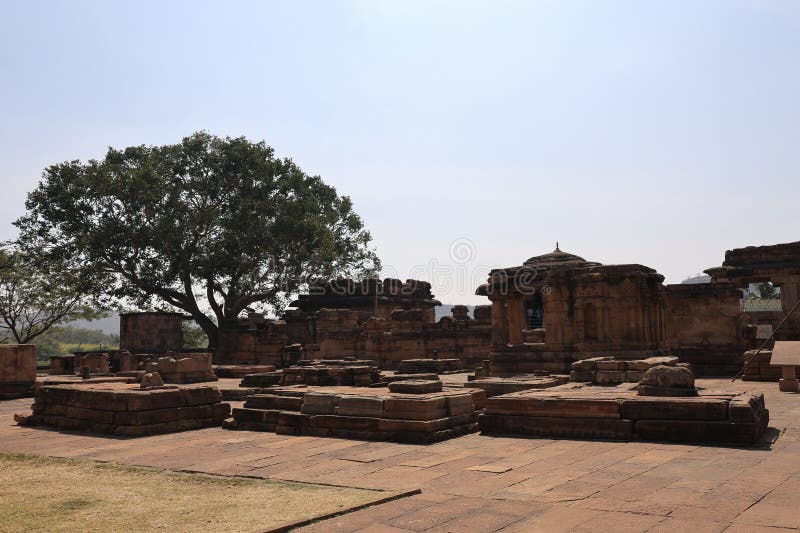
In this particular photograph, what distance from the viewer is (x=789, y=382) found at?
496 inches

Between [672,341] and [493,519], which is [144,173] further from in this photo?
[493,519]

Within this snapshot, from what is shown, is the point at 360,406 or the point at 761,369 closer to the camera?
the point at 360,406

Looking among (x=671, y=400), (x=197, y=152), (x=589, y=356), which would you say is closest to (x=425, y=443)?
(x=671, y=400)

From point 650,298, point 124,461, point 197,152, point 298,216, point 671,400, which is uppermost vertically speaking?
point 197,152

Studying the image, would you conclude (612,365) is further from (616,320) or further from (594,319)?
(594,319)

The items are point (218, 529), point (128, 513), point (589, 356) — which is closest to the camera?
point (218, 529)

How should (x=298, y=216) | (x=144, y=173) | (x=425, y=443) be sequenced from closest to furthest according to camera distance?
1. (x=425, y=443)
2. (x=144, y=173)
3. (x=298, y=216)

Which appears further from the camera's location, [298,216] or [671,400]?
[298,216]

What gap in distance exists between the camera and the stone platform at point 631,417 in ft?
24.6

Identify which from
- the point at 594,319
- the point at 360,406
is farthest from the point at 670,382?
the point at 594,319

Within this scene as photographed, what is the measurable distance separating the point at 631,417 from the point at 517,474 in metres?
2.45

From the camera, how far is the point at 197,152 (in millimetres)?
36188

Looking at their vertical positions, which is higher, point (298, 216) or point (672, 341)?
point (298, 216)

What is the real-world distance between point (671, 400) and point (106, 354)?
23959 mm
